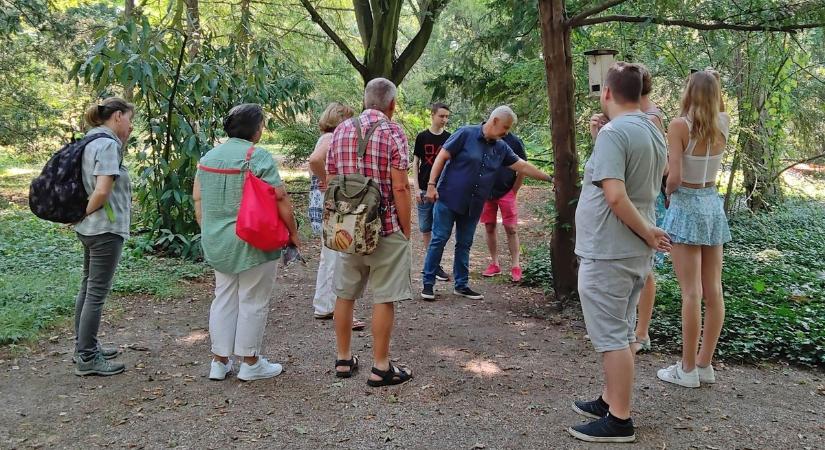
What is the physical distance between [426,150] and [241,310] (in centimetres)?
365

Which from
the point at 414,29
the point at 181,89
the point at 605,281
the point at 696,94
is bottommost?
the point at 605,281

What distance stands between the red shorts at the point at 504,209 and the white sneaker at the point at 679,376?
315cm

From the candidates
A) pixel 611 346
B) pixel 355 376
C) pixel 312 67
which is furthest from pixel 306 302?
pixel 312 67

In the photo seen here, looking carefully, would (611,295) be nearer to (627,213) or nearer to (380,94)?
(627,213)

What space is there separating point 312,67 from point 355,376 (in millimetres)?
14525

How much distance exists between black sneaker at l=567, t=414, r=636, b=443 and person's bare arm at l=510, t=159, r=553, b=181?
115 inches

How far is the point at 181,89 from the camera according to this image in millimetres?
7691

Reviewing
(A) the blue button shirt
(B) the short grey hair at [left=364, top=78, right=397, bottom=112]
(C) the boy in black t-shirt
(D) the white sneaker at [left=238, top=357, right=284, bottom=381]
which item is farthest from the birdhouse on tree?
(D) the white sneaker at [left=238, top=357, right=284, bottom=381]

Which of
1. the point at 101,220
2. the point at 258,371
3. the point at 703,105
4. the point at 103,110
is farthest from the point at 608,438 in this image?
the point at 103,110

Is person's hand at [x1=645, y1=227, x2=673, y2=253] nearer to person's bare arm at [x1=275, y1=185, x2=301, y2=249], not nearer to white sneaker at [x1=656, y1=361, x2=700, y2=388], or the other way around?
white sneaker at [x1=656, y1=361, x2=700, y2=388]

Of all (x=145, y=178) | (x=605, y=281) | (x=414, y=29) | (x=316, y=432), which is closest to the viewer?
(x=605, y=281)

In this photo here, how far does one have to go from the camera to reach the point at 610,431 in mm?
3316

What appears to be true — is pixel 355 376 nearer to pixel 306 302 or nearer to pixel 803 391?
pixel 306 302

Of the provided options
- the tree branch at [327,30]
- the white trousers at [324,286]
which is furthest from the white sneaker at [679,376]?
the tree branch at [327,30]
